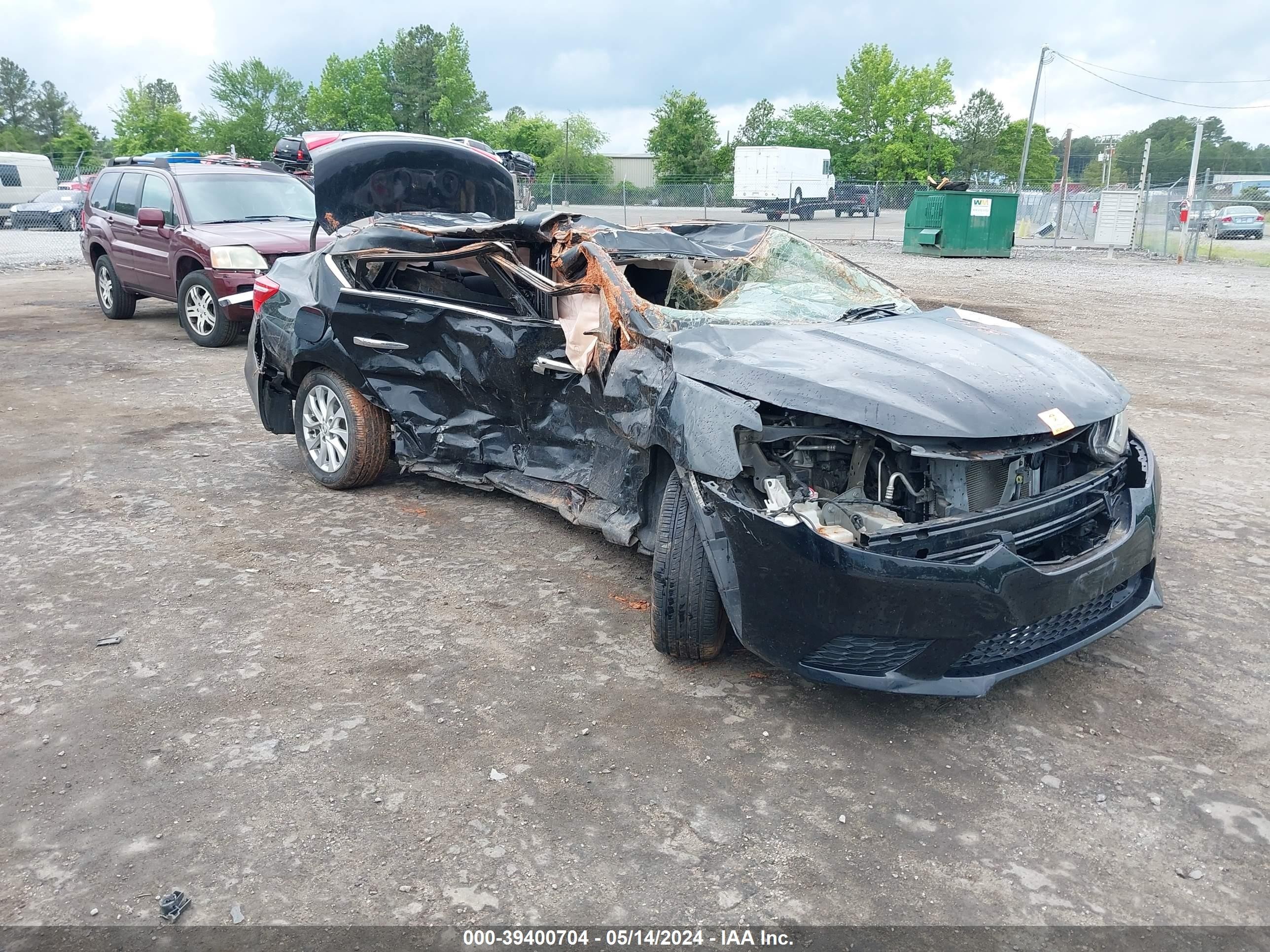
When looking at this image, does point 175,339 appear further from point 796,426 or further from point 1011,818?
point 1011,818

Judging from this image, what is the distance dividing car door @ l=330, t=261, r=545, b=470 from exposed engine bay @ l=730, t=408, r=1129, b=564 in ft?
5.56

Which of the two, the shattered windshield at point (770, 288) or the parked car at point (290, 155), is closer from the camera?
the shattered windshield at point (770, 288)

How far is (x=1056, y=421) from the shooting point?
11.1ft

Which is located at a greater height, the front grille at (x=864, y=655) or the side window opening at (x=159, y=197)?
the side window opening at (x=159, y=197)

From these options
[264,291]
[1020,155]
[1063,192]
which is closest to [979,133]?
[1020,155]

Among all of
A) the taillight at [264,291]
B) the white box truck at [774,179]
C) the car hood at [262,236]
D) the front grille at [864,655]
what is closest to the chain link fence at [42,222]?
the car hood at [262,236]

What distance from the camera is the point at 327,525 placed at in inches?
209

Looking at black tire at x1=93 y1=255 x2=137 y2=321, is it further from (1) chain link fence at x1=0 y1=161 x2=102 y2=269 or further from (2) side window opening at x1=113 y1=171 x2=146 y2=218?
(1) chain link fence at x1=0 y1=161 x2=102 y2=269

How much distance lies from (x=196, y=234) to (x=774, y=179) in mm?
37526

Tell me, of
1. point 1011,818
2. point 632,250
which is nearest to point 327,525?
point 632,250

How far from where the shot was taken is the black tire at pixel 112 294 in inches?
480

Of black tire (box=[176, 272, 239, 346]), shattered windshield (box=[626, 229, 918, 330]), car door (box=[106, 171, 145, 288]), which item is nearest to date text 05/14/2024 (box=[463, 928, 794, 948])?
shattered windshield (box=[626, 229, 918, 330])

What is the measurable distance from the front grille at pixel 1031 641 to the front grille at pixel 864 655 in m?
0.16

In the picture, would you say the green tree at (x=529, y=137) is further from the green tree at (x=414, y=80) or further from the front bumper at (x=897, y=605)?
the front bumper at (x=897, y=605)
